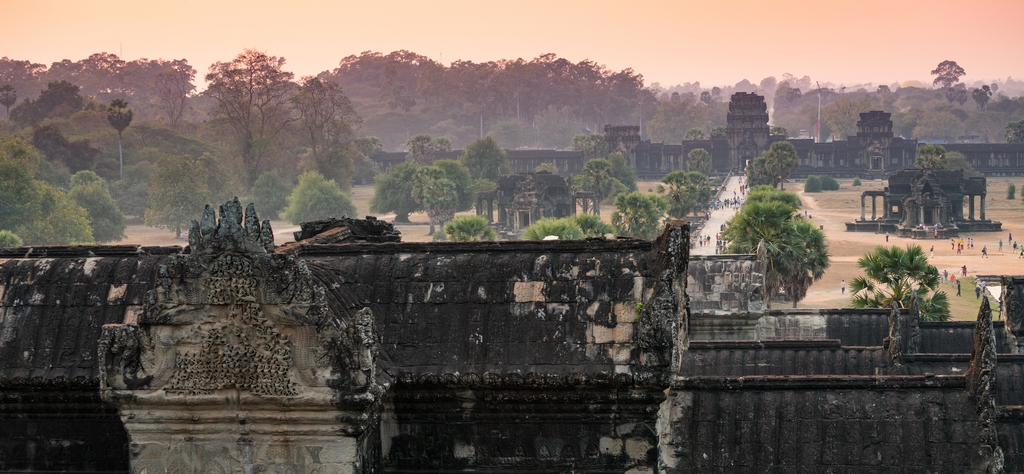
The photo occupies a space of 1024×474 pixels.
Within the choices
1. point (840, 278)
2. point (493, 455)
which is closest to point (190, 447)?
point (493, 455)

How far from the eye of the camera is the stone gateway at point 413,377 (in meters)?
8.01

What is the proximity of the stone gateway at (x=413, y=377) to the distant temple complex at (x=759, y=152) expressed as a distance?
128m

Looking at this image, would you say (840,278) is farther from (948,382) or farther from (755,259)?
(948,382)

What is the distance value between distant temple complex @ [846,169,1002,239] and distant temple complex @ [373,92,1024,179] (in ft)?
144

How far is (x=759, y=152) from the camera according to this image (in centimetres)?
14438

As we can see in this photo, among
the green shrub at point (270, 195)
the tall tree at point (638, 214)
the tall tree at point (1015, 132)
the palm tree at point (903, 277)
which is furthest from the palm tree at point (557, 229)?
the tall tree at point (1015, 132)

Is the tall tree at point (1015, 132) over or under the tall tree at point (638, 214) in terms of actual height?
over

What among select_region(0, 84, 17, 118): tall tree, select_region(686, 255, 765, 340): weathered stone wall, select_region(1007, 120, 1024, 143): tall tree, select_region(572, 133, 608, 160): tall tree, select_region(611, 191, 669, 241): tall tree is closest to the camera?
select_region(686, 255, 765, 340): weathered stone wall

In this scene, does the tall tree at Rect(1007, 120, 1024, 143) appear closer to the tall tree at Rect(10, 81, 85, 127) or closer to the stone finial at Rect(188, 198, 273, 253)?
the tall tree at Rect(10, 81, 85, 127)

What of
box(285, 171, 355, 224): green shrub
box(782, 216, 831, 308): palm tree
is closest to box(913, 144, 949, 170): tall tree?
box(285, 171, 355, 224): green shrub

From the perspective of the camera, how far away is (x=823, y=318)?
20.7m

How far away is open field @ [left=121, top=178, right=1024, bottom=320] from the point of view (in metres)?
56.4

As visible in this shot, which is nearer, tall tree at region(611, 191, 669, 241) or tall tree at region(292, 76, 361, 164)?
tall tree at region(611, 191, 669, 241)

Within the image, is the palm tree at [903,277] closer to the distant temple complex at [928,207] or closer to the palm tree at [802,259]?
the palm tree at [802,259]
